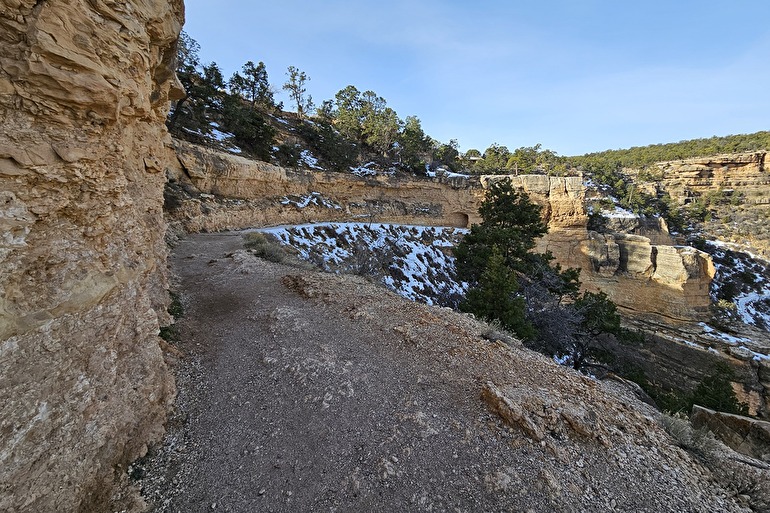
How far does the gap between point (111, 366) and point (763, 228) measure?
56.3 meters

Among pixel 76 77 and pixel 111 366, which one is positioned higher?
pixel 76 77

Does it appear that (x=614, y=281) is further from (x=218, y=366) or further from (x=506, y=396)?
(x=218, y=366)

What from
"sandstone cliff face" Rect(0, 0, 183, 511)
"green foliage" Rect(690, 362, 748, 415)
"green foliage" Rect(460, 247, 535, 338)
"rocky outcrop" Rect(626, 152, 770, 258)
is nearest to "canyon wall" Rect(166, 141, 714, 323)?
"sandstone cliff face" Rect(0, 0, 183, 511)

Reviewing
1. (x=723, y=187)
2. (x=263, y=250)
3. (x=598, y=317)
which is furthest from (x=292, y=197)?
(x=723, y=187)

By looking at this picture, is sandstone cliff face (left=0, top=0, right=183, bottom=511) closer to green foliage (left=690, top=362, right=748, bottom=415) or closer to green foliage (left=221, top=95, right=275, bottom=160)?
green foliage (left=690, top=362, right=748, bottom=415)

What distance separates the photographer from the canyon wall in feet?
50.8

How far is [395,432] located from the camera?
3.29 meters

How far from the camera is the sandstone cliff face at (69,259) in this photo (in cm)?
184

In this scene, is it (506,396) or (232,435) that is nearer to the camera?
(232,435)

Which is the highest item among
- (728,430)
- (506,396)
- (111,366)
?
(111,366)

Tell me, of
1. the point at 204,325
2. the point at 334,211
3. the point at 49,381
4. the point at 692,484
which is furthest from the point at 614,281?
the point at 49,381

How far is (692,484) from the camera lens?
296cm

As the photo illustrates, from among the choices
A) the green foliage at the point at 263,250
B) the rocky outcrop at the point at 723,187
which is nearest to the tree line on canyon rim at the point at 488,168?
the rocky outcrop at the point at 723,187

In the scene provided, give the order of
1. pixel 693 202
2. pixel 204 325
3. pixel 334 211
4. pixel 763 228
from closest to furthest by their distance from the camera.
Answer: pixel 204 325 < pixel 334 211 < pixel 763 228 < pixel 693 202
